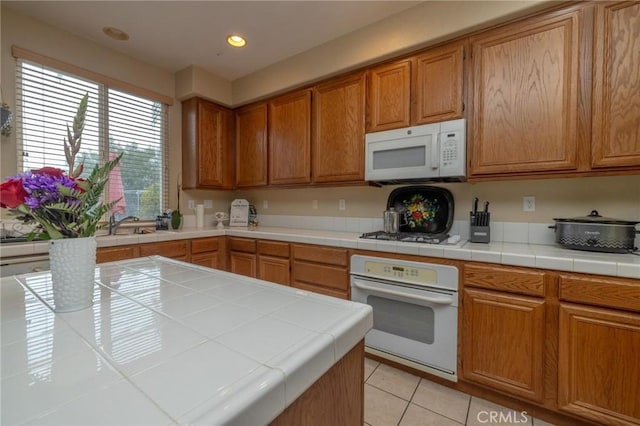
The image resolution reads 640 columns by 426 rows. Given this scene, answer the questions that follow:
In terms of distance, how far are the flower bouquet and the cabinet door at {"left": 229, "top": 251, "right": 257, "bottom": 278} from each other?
2036mm

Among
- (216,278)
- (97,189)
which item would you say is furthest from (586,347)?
(97,189)

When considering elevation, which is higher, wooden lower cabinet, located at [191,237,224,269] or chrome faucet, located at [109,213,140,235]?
chrome faucet, located at [109,213,140,235]

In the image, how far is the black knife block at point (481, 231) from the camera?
1962mm

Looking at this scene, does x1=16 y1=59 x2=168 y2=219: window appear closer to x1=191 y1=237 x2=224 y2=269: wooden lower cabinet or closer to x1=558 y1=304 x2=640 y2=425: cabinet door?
x1=191 y1=237 x2=224 y2=269: wooden lower cabinet

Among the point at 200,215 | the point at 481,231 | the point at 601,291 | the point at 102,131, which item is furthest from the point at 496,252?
the point at 102,131

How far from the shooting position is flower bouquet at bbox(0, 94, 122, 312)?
71cm

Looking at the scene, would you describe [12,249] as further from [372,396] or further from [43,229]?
[372,396]

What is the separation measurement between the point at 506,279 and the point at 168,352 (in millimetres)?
1708

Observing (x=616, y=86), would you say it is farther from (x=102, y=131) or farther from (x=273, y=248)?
(x=102, y=131)

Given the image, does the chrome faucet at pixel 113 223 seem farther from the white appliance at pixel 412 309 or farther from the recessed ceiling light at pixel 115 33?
the white appliance at pixel 412 309

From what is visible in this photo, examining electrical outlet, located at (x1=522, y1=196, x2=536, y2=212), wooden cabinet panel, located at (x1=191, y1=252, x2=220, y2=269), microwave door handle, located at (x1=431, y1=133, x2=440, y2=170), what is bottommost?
wooden cabinet panel, located at (x1=191, y1=252, x2=220, y2=269)

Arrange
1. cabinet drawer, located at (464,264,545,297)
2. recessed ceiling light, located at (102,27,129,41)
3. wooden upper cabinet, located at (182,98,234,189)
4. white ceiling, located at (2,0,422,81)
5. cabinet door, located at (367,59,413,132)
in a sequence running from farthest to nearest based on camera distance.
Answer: wooden upper cabinet, located at (182,98,234,189) < recessed ceiling light, located at (102,27,129,41) < cabinet door, located at (367,59,413,132) < white ceiling, located at (2,0,422,81) < cabinet drawer, located at (464,264,545,297)

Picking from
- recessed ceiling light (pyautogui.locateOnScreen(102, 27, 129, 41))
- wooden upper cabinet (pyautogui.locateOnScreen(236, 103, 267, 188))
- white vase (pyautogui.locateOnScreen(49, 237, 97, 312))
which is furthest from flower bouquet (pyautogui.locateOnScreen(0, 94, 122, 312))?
wooden upper cabinet (pyautogui.locateOnScreen(236, 103, 267, 188))

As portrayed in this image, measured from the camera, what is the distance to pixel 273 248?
2.66 meters
